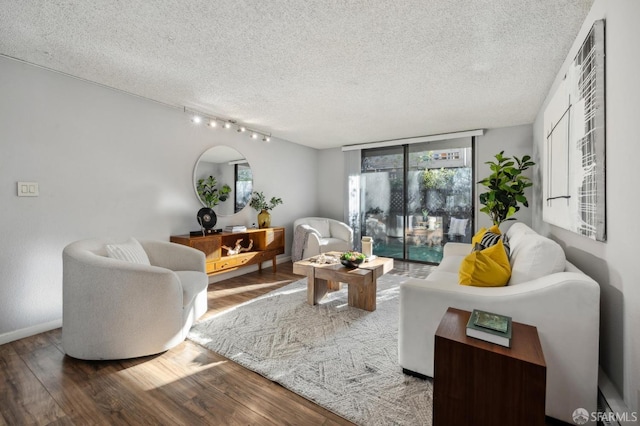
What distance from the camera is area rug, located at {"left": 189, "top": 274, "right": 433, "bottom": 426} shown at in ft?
5.12

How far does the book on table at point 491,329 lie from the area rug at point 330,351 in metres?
0.59

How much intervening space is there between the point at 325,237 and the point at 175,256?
293 centimetres

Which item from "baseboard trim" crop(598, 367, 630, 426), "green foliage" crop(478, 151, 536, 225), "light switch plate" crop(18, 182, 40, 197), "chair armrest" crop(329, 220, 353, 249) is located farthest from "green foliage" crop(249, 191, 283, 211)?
"baseboard trim" crop(598, 367, 630, 426)

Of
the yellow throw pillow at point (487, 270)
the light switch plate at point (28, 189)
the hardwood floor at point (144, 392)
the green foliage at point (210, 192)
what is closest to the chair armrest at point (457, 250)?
the yellow throw pillow at point (487, 270)

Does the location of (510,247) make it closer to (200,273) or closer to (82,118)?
(200,273)

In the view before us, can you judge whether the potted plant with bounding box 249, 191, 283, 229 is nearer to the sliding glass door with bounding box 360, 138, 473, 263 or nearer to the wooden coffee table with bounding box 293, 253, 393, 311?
the wooden coffee table with bounding box 293, 253, 393, 311

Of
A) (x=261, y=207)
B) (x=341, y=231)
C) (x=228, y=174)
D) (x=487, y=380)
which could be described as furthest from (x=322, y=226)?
(x=487, y=380)

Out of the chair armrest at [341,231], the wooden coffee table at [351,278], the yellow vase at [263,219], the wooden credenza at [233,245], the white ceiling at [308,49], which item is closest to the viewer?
the white ceiling at [308,49]

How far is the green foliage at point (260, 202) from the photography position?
4.57 m

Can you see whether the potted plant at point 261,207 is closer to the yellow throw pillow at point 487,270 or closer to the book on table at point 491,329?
the yellow throw pillow at point 487,270

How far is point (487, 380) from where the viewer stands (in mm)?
1148

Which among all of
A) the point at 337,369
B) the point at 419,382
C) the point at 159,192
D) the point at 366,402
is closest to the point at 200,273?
the point at 159,192

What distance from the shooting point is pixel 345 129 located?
4473 mm

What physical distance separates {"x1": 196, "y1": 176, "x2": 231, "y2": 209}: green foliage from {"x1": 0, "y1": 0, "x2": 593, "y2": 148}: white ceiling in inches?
39.6
